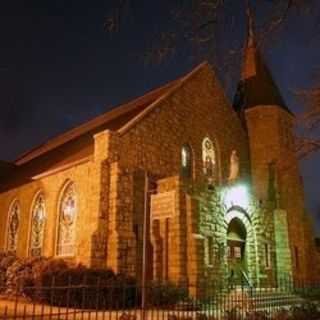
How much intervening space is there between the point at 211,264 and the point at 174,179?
12.7 feet

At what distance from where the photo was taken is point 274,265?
22.2 meters

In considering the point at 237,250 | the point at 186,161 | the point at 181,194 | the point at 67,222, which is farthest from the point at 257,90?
the point at 67,222

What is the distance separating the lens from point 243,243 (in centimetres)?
2141

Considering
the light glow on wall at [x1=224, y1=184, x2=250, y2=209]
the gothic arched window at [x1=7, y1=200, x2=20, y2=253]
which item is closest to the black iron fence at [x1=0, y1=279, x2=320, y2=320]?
the light glow on wall at [x1=224, y1=184, x2=250, y2=209]

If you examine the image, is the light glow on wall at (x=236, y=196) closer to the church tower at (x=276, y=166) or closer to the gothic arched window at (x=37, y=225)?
the church tower at (x=276, y=166)

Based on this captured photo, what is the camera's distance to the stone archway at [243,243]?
68.4ft

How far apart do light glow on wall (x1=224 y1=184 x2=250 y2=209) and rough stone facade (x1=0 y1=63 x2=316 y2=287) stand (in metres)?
0.06

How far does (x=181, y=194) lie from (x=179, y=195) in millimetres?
180

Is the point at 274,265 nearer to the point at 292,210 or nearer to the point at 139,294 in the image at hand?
the point at 292,210

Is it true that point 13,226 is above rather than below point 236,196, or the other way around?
below

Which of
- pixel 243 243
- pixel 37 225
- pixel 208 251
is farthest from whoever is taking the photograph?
pixel 243 243

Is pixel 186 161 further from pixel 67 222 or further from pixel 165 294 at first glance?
pixel 165 294

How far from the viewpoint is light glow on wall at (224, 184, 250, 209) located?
20.0 meters

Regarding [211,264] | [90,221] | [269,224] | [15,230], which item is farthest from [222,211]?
[15,230]
